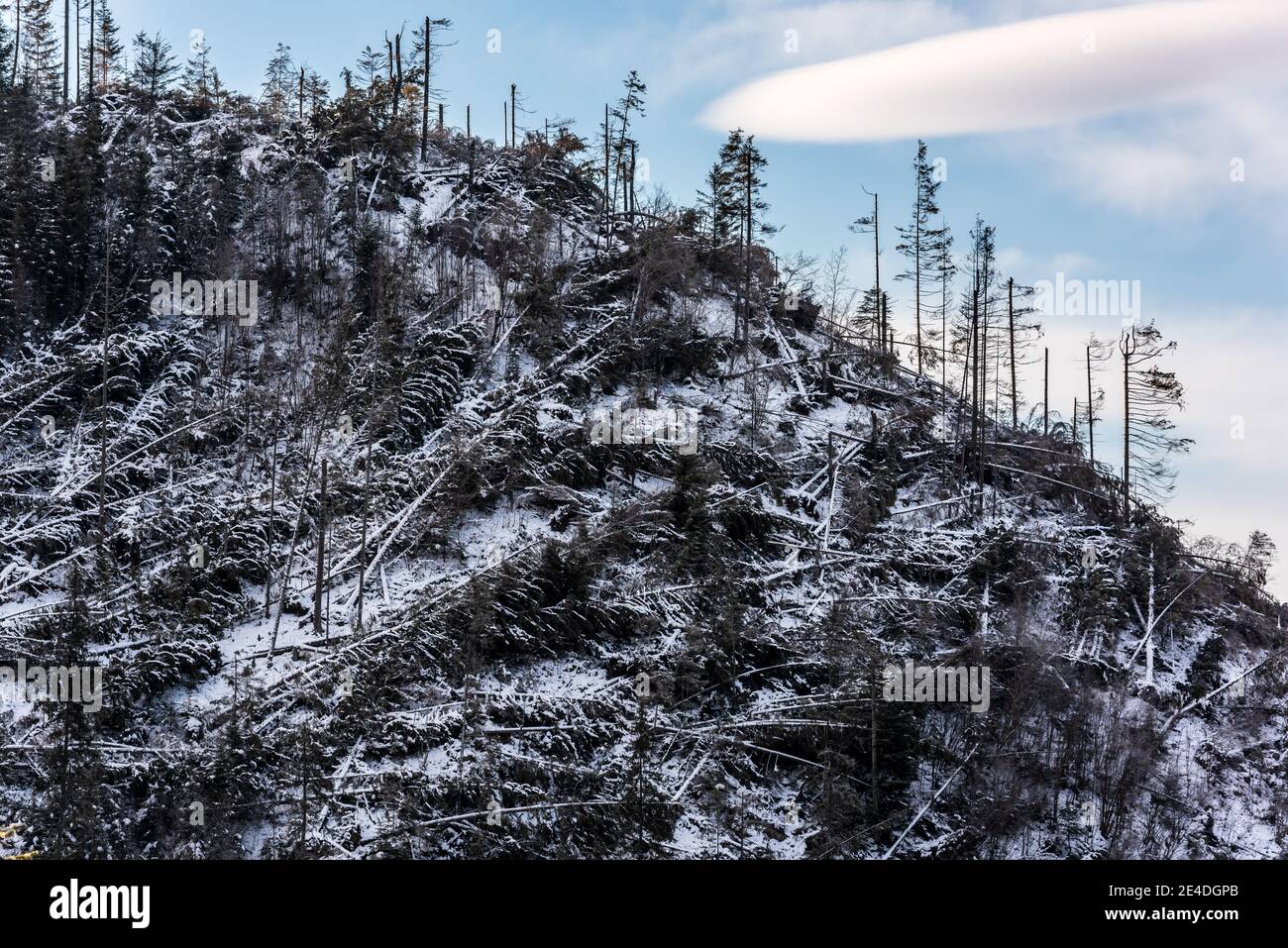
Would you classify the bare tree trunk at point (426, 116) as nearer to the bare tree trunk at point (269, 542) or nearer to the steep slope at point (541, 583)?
the steep slope at point (541, 583)

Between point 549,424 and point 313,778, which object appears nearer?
point 313,778

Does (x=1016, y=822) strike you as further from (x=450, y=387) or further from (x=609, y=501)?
(x=450, y=387)

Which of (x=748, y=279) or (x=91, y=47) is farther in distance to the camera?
(x=91, y=47)

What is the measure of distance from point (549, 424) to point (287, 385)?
32.2ft

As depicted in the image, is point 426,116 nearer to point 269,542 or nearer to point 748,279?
point 748,279

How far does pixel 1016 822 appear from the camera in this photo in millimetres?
22828

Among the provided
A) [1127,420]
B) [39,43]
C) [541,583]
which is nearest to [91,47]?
[39,43]

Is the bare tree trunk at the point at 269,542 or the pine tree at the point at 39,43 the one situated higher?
the pine tree at the point at 39,43

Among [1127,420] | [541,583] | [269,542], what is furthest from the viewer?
[1127,420]

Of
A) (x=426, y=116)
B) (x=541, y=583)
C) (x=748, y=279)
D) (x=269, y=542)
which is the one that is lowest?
(x=541, y=583)

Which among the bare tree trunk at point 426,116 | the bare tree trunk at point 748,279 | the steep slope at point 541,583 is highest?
the bare tree trunk at point 426,116

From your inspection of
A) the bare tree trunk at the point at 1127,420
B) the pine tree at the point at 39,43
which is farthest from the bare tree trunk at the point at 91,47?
the bare tree trunk at the point at 1127,420

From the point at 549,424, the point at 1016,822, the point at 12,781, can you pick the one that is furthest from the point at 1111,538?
the point at 12,781

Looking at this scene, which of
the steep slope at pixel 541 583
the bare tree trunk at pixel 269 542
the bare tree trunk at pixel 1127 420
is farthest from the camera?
the bare tree trunk at pixel 1127 420
